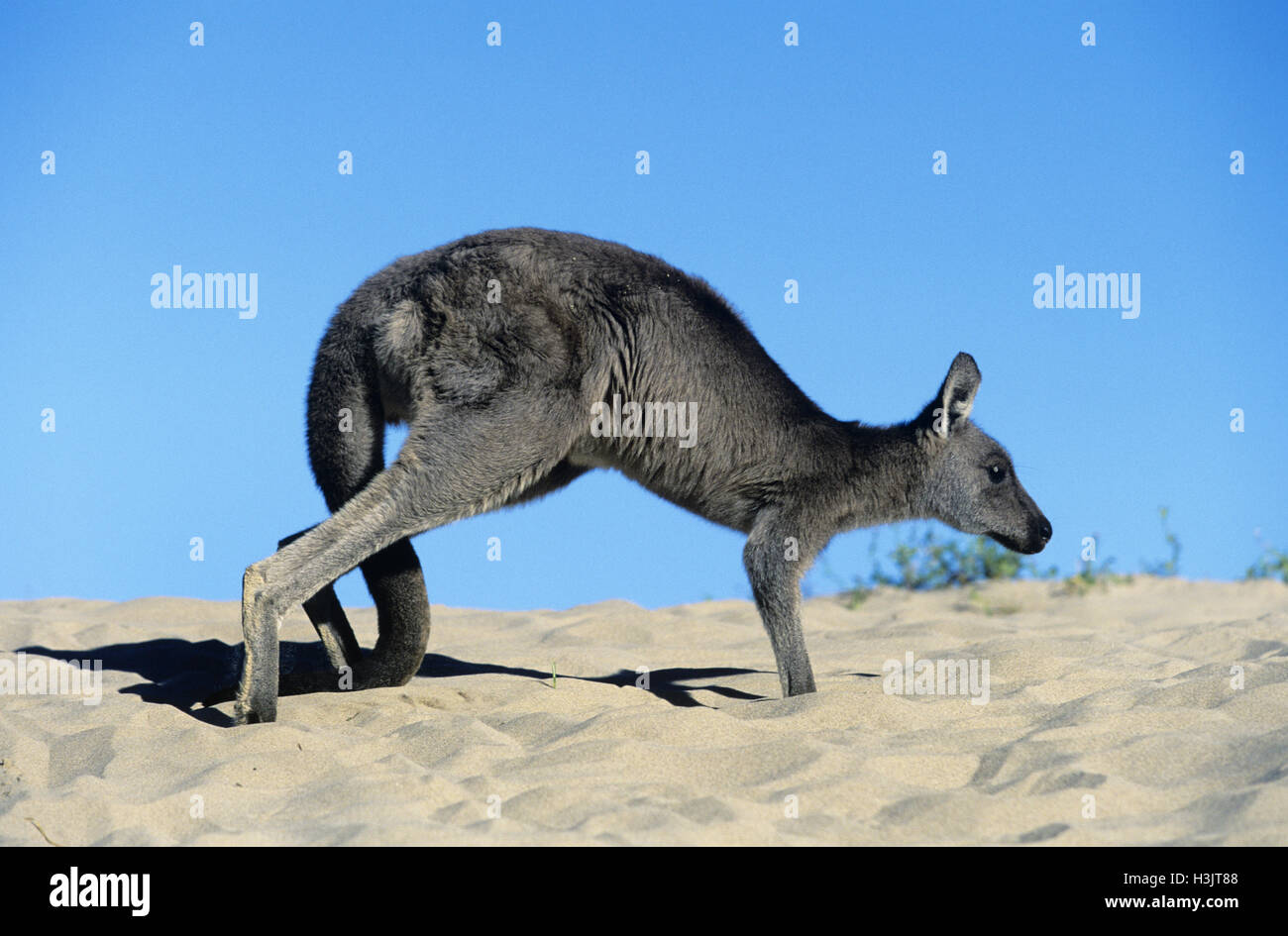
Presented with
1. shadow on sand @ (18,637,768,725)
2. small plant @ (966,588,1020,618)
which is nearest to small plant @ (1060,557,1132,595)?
Result: small plant @ (966,588,1020,618)

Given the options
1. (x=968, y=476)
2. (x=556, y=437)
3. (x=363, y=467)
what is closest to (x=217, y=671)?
(x=363, y=467)

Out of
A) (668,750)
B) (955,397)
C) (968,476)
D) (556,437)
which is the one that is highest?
(955,397)

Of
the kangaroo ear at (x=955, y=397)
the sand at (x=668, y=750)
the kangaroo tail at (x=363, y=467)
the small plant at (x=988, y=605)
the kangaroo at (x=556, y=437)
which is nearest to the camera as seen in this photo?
the sand at (x=668, y=750)

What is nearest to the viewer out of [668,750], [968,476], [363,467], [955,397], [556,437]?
[668,750]

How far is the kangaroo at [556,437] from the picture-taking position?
18.6 ft

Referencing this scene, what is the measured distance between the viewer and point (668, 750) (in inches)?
176

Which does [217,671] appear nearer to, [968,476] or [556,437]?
[556,437]

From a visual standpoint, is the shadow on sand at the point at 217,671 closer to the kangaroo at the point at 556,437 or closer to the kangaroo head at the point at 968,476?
the kangaroo at the point at 556,437

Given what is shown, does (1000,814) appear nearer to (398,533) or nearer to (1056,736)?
(1056,736)

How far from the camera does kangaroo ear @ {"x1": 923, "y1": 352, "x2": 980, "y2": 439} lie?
683cm

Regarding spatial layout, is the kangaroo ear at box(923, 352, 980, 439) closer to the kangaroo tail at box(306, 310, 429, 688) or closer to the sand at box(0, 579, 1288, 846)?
the sand at box(0, 579, 1288, 846)

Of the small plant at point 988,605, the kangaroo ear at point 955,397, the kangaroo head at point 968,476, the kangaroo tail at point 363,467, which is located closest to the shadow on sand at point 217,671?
the kangaroo tail at point 363,467

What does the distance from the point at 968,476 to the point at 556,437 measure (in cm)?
262
